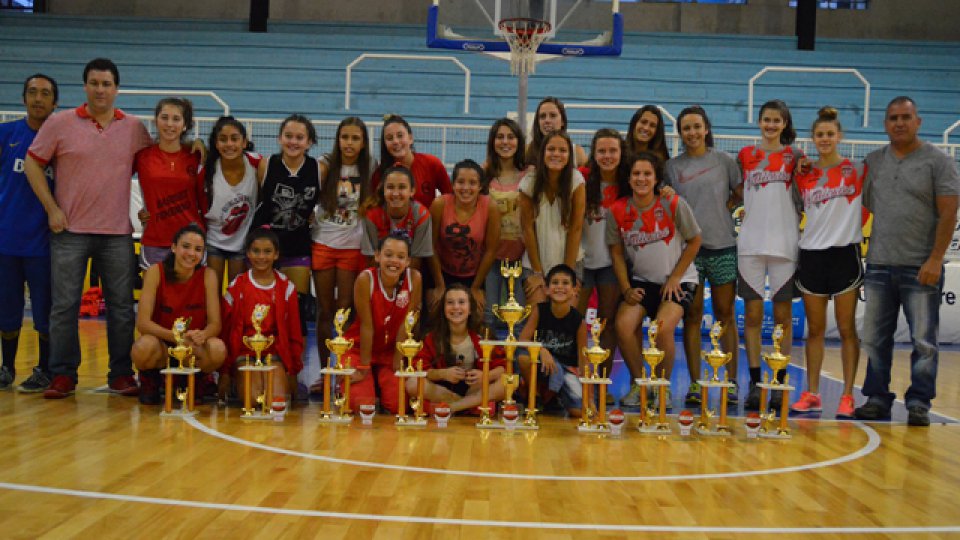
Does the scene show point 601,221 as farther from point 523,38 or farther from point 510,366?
point 523,38

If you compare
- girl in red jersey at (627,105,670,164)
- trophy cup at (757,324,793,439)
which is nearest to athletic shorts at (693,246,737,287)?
girl in red jersey at (627,105,670,164)

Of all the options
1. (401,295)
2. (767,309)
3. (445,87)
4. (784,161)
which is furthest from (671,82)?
(401,295)

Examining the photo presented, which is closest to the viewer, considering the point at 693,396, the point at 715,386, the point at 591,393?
the point at 715,386

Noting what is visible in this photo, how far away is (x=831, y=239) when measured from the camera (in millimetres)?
5215

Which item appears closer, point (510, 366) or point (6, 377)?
point (510, 366)

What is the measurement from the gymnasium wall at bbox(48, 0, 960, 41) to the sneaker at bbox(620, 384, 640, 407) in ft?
40.6

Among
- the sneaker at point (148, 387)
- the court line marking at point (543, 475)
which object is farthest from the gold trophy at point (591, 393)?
the sneaker at point (148, 387)

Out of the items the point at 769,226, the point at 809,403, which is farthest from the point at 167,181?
the point at 809,403

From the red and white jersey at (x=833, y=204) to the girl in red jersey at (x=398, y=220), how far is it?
2.13 meters

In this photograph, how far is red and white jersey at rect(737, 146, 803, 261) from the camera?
5312 millimetres

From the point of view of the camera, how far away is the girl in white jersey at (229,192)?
5.19 m

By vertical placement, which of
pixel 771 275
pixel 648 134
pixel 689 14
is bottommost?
pixel 771 275

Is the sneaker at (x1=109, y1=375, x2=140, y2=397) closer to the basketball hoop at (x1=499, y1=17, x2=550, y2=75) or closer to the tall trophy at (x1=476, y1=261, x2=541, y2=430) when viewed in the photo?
the tall trophy at (x1=476, y1=261, x2=541, y2=430)

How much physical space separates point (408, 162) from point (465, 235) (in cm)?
60
